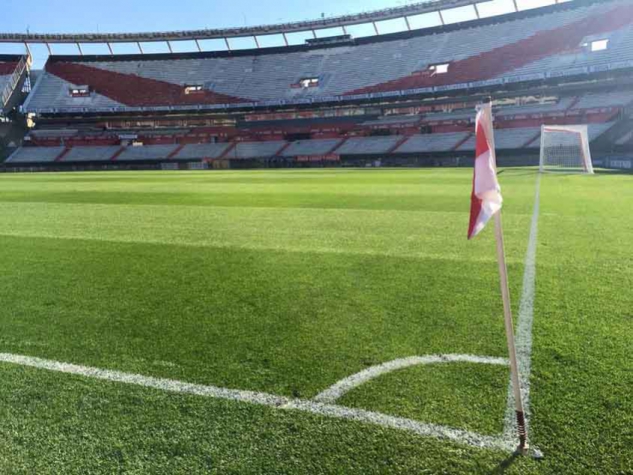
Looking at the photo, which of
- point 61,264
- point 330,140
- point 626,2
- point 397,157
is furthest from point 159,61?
point 61,264

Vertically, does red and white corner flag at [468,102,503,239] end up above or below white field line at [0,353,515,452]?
above

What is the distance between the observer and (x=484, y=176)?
2.01 meters

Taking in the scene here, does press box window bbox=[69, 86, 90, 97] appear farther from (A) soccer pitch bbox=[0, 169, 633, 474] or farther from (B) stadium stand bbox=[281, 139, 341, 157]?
(A) soccer pitch bbox=[0, 169, 633, 474]

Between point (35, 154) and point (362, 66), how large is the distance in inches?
1537

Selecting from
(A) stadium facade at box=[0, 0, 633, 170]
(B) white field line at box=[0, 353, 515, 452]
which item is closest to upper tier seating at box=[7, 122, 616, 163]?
(A) stadium facade at box=[0, 0, 633, 170]

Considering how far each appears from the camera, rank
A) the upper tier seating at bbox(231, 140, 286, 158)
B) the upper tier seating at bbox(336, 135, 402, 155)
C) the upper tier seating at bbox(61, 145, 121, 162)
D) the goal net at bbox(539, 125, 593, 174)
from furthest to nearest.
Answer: the upper tier seating at bbox(61, 145, 121, 162), the upper tier seating at bbox(231, 140, 286, 158), the upper tier seating at bbox(336, 135, 402, 155), the goal net at bbox(539, 125, 593, 174)

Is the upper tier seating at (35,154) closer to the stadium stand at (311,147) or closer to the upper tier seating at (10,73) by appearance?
the upper tier seating at (10,73)

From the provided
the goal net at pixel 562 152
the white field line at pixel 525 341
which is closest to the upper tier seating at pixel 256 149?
the goal net at pixel 562 152

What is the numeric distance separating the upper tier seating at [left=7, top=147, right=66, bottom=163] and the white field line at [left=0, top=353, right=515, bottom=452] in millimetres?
56534

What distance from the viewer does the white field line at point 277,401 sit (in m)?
2.09

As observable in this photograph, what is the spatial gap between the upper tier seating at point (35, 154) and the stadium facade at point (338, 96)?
0.18 metres

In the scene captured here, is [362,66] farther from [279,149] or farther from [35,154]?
[35,154]

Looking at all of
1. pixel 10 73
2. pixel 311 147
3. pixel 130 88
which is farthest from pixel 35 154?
pixel 311 147

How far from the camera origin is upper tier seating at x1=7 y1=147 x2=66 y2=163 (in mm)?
50594
